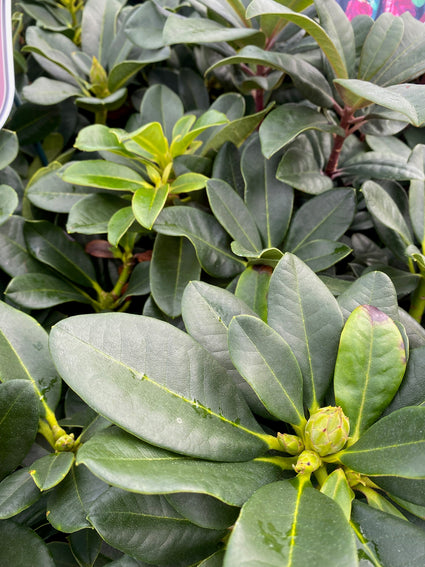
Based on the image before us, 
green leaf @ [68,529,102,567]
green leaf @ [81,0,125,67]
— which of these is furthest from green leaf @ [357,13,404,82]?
green leaf @ [68,529,102,567]

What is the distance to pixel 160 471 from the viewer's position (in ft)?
1.49

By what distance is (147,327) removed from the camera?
1.79ft

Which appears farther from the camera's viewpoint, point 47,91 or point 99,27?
point 99,27

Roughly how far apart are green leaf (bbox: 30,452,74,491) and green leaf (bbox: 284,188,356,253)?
1.65ft

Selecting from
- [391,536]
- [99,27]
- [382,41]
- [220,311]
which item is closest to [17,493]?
[220,311]

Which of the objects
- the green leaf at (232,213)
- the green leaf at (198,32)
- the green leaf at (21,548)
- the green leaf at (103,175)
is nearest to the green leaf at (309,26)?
the green leaf at (198,32)

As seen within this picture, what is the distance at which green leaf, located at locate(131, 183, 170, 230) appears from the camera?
729 millimetres

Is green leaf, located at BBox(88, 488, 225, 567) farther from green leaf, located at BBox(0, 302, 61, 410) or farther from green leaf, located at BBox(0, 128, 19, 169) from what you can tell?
green leaf, located at BBox(0, 128, 19, 169)

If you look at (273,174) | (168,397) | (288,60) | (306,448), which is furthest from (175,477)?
(288,60)

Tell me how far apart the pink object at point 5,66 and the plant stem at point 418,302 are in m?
0.76

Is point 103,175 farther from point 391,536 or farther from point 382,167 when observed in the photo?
point 391,536

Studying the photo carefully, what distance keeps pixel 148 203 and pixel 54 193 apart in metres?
0.27

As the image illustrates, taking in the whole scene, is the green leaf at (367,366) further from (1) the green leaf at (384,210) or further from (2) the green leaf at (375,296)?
(1) the green leaf at (384,210)

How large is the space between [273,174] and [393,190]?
241mm
